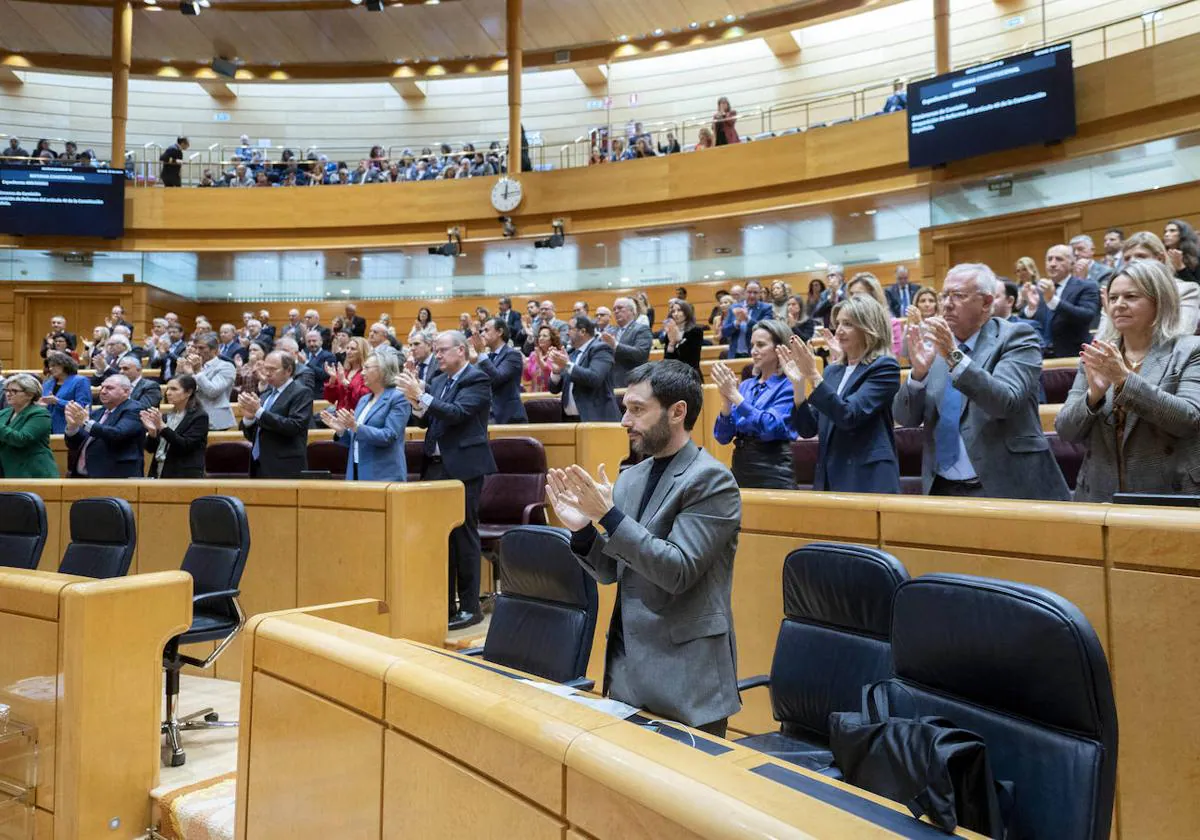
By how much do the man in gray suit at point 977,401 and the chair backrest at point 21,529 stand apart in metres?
3.51

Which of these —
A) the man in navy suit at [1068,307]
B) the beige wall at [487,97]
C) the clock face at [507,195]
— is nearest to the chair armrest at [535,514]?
the man in navy suit at [1068,307]

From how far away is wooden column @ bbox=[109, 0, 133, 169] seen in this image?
13.3 meters

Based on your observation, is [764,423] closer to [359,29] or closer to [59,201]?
[59,201]

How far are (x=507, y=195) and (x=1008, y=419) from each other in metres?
10.9

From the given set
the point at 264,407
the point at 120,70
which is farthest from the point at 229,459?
the point at 120,70

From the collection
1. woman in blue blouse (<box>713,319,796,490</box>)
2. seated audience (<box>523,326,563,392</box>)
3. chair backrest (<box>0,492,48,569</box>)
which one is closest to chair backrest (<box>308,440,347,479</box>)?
chair backrest (<box>0,492,48,569</box>)

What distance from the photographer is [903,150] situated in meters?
9.78

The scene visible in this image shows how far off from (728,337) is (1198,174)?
14.2 feet

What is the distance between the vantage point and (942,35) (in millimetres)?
10305

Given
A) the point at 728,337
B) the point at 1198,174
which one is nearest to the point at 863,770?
the point at 728,337

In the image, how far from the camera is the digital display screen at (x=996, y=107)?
8289mm

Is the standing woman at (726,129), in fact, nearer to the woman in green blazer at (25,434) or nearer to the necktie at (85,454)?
the necktie at (85,454)

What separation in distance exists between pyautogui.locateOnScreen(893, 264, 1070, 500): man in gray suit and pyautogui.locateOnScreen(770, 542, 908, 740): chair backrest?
0.75 metres

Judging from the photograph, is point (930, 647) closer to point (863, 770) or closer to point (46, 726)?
point (863, 770)
